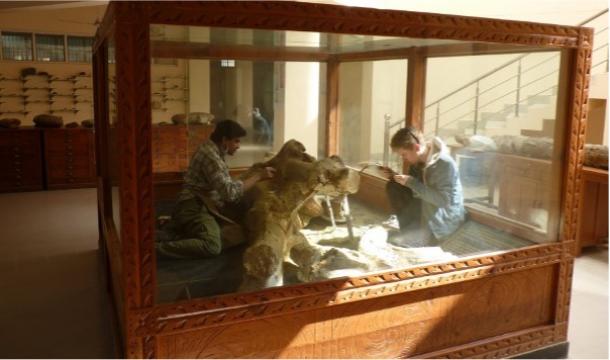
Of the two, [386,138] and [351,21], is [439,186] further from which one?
[351,21]

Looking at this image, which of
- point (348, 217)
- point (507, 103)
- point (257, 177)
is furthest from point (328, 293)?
point (507, 103)

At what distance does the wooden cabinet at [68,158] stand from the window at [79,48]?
6.29 ft

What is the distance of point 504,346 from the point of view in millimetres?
2746

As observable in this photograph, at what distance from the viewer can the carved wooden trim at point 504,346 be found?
263 cm

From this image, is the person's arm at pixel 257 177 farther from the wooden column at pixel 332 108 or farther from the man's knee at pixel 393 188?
the man's knee at pixel 393 188

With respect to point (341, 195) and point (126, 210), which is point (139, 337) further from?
point (341, 195)

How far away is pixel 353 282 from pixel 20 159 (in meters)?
6.49

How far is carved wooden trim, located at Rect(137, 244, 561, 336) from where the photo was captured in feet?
6.57

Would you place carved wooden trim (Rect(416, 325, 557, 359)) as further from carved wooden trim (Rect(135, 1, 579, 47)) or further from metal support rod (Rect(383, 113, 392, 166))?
carved wooden trim (Rect(135, 1, 579, 47))

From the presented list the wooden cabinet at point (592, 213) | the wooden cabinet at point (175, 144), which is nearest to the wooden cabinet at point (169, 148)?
the wooden cabinet at point (175, 144)

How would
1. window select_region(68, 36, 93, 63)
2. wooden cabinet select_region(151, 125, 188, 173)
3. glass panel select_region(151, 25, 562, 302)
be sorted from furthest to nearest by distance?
window select_region(68, 36, 93, 63)
glass panel select_region(151, 25, 562, 302)
wooden cabinet select_region(151, 125, 188, 173)

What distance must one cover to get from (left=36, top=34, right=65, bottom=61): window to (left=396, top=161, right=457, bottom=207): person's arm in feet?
25.2

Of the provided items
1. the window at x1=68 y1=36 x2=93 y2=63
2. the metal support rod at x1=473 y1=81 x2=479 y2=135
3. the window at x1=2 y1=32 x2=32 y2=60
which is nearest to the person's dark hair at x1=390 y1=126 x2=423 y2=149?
the metal support rod at x1=473 y1=81 x2=479 y2=135

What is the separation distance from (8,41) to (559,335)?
8566mm
